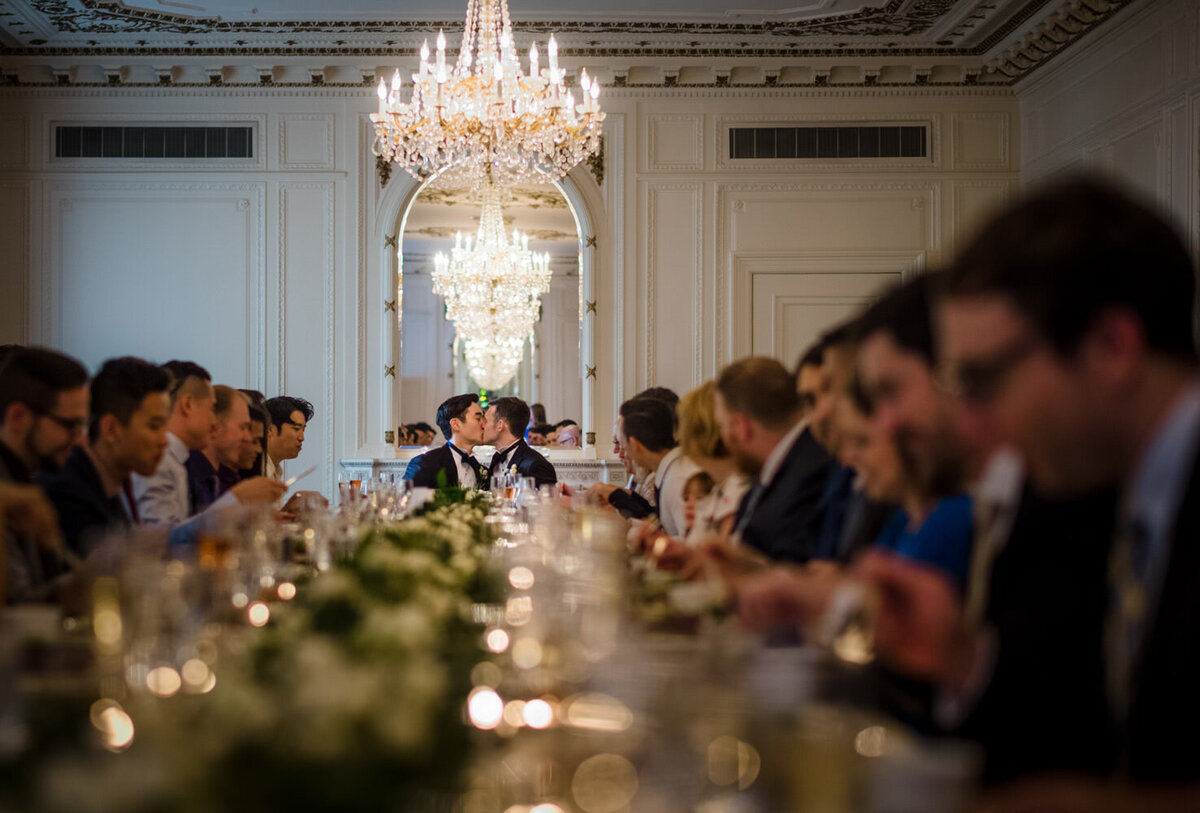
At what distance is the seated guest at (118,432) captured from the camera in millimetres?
2934

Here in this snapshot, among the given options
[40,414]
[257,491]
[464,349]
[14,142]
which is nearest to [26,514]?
[40,414]

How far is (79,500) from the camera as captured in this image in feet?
9.32

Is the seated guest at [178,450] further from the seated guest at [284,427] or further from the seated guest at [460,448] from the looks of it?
the seated guest at [460,448]

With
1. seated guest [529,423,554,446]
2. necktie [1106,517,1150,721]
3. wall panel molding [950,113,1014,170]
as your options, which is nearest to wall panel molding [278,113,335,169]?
seated guest [529,423,554,446]

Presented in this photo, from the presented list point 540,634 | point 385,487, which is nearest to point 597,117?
point 385,487

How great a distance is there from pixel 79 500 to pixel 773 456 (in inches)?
75.4

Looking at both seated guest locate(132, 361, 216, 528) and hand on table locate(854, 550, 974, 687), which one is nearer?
hand on table locate(854, 550, 974, 687)

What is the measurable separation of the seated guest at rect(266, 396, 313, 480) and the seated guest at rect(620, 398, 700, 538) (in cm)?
191

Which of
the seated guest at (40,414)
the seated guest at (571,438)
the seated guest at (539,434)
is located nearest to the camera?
the seated guest at (40,414)

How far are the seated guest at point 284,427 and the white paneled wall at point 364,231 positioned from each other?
5.38 feet

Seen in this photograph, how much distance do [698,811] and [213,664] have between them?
71 cm

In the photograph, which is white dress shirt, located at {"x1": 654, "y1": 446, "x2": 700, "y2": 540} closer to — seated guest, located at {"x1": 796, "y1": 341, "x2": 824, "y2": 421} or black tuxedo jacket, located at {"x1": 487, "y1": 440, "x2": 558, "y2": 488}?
seated guest, located at {"x1": 796, "y1": 341, "x2": 824, "y2": 421}

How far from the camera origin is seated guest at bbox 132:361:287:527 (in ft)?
11.3

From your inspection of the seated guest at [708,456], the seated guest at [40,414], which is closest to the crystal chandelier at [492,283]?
the seated guest at [708,456]
